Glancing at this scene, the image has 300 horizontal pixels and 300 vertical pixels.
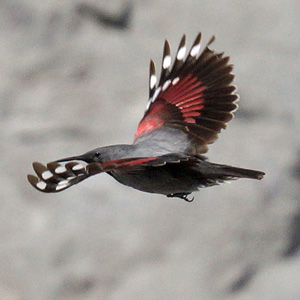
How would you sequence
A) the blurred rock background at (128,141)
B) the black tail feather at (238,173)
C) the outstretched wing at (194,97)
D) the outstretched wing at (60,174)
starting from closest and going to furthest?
the outstretched wing at (60,174)
the black tail feather at (238,173)
the outstretched wing at (194,97)
the blurred rock background at (128,141)

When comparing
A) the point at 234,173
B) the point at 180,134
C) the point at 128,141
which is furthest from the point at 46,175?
the point at 128,141

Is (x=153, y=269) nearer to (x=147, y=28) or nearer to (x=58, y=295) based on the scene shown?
(x=58, y=295)

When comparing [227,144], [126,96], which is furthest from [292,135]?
[126,96]

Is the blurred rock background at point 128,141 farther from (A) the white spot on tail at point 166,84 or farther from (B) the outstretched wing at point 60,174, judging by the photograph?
(B) the outstretched wing at point 60,174

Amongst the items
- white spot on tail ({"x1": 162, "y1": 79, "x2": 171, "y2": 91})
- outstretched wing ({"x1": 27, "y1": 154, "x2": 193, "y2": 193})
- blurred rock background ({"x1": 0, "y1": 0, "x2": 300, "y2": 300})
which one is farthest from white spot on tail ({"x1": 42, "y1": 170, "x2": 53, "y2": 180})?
blurred rock background ({"x1": 0, "y1": 0, "x2": 300, "y2": 300})

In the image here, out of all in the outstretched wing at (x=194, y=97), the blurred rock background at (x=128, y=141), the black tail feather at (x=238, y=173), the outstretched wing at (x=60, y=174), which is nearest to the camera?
the outstretched wing at (x=60, y=174)

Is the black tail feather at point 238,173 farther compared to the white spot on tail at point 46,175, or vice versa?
the black tail feather at point 238,173

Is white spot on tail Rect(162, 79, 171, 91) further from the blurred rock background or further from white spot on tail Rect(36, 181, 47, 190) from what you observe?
the blurred rock background

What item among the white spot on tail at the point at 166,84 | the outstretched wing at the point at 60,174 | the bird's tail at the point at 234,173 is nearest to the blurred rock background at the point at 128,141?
the white spot on tail at the point at 166,84
